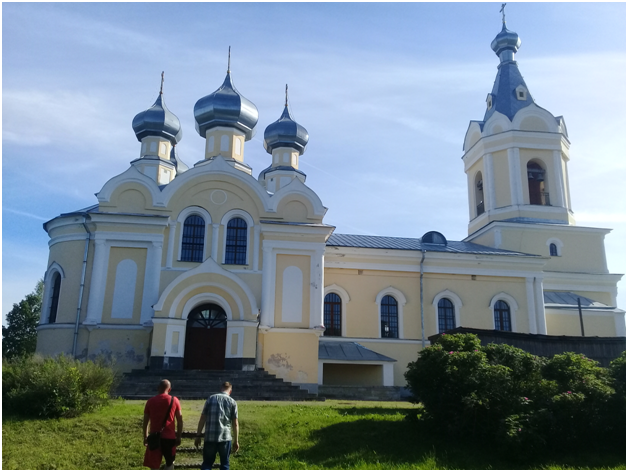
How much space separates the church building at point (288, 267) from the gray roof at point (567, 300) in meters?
0.10

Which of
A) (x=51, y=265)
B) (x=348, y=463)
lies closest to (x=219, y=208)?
(x=51, y=265)

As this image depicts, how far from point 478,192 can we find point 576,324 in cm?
859

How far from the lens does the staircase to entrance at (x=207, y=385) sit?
51.6 ft

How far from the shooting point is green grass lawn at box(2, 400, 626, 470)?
948cm

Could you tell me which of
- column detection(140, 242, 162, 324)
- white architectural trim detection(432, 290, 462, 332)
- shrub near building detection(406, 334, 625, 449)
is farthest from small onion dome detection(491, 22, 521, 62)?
shrub near building detection(406, 334, 625, 449)

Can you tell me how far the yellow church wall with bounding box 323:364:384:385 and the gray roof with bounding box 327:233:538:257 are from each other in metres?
4.89

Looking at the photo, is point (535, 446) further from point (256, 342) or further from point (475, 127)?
point (475, 127)

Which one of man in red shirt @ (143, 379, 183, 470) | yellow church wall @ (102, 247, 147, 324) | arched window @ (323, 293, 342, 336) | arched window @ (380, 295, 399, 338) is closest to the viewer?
man in red shirt @ (143, 379, 183, 470)

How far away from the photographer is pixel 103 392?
12625 mm

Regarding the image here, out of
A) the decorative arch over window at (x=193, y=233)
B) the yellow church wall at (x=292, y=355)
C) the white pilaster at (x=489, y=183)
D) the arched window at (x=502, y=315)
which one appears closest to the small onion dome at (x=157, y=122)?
the decorative arch over window at (x=193, y=233)

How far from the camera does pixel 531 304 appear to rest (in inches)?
959

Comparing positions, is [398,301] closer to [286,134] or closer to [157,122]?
[286,134]

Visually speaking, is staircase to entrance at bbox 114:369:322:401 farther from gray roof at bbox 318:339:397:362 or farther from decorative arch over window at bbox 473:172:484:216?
decorative arch over window at bbox 473:172:484:216

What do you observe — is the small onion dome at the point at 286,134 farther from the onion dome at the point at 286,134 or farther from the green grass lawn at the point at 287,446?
the green grass lawn at the point at 287,446
